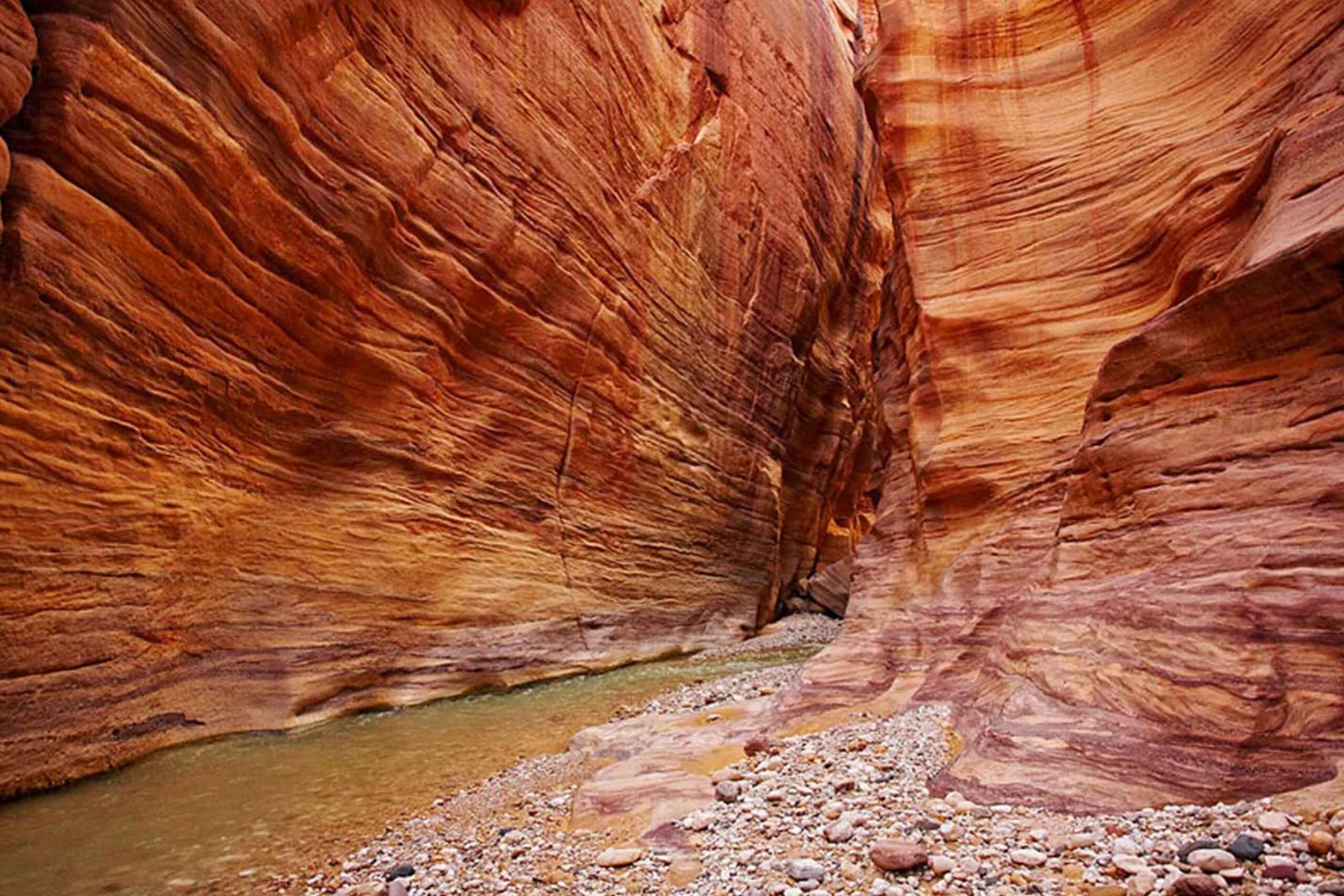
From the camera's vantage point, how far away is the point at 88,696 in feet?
21.3

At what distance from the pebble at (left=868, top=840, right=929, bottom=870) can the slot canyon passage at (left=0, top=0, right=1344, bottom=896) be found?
1.0 inches

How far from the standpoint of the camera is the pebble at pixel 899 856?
126 inches

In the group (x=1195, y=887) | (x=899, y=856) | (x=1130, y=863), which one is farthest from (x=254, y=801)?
(x=1195, y=887)

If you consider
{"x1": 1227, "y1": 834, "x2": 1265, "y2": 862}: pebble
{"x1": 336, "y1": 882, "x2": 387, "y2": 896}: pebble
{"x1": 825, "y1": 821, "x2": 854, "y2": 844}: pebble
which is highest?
{"x1": 1227, "y1": 834, "x2": 1265, "y2": 862}: pebble

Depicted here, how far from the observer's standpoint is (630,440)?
48.5 feet

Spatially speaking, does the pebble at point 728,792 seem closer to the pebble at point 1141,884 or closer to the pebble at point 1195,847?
the pebble at point 1141,884

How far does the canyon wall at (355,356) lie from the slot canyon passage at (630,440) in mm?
49

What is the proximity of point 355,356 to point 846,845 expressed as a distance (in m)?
8.53

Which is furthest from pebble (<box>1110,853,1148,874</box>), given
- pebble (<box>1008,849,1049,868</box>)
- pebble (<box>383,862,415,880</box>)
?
pebble (<box>383,862,415,880</box>)

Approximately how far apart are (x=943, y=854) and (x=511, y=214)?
35.6 feet

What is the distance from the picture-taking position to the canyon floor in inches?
111

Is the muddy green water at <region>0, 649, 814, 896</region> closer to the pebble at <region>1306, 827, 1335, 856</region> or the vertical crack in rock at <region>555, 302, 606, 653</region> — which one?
the vertical crack in rock at <region>555, 302, 606, 653</region>

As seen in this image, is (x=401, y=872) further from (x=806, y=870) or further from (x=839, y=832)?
(x=839, y=832)

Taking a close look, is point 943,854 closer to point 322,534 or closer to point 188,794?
point 188,794
